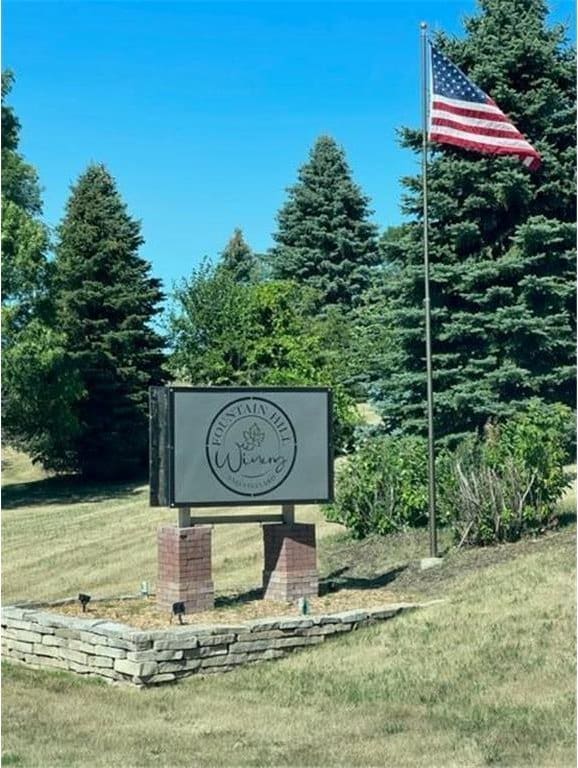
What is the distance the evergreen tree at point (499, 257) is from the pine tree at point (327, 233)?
23.0 metres

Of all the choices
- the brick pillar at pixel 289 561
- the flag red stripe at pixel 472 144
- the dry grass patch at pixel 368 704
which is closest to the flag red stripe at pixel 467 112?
the flag red stripe at pixel 472 144

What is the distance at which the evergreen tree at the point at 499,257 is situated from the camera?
21531 millimetres

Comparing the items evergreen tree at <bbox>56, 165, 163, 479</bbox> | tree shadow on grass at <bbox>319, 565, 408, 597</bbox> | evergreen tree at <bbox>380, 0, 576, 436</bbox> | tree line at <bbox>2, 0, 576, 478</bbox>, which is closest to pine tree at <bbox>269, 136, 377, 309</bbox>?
tree line at <bbox>2, 0, 576, 478</bbox>

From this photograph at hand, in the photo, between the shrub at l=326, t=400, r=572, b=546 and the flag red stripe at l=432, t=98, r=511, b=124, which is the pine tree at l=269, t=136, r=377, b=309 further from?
the flag red stripe at l=432, t=98, r=511, b=124

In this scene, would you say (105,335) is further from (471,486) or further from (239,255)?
(239,255)

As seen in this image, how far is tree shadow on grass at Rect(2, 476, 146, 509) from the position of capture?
30.4 meters

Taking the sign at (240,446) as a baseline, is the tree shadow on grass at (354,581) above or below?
below

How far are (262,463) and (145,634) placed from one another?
9.81 feet

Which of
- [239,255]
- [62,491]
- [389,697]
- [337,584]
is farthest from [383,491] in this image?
[239,255]

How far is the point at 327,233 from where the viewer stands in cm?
4725

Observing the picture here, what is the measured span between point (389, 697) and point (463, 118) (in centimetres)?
→ 824

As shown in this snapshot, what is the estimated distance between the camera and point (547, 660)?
31.4ft

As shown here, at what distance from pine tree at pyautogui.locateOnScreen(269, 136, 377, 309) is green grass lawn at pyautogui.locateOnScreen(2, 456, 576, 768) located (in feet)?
106

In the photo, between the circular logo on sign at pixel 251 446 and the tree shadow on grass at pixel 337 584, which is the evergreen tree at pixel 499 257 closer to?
the tree shadow on grass at pixel 337 584
